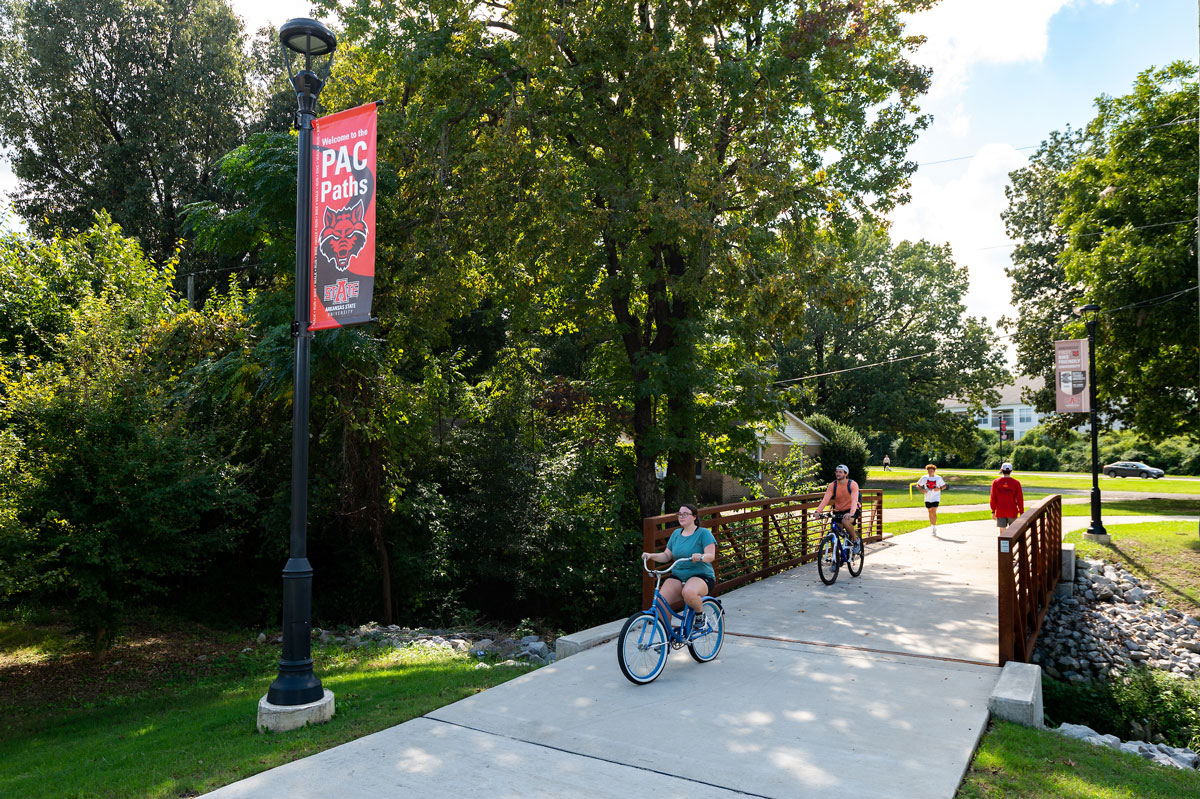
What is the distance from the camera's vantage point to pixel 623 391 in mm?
17125

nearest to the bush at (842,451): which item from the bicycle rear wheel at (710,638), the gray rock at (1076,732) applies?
the bicycle rear wheel at (710,638)

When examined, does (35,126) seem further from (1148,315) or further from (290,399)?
(1148,315)

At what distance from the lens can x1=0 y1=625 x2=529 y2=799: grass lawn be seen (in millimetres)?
5797

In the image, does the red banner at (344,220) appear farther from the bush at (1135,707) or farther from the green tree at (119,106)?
the green tree at (119,106)

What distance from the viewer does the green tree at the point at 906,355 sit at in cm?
5222

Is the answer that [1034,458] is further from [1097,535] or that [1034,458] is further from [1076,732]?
[1076,732]

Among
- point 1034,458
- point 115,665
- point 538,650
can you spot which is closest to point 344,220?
point 538,650

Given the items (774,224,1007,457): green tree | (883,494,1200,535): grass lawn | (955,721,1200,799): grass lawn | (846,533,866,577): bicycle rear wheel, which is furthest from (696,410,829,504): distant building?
(955,721,1200,799): grass lawn

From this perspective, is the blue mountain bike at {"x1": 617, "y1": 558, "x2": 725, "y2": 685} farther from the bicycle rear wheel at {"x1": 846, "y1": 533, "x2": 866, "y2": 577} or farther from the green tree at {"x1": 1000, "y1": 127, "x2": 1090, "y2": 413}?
the green tree at {"x1": 1000, "y1": 127, "x2": 1090, "y2": 413}

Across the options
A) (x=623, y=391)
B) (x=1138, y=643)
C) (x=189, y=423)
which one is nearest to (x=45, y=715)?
(x=189, y=423)

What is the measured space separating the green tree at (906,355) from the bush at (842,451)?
790cm

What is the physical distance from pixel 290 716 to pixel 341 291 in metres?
3.66

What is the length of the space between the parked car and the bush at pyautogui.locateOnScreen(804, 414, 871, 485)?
2893 centimetres

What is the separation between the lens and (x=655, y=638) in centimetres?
741
